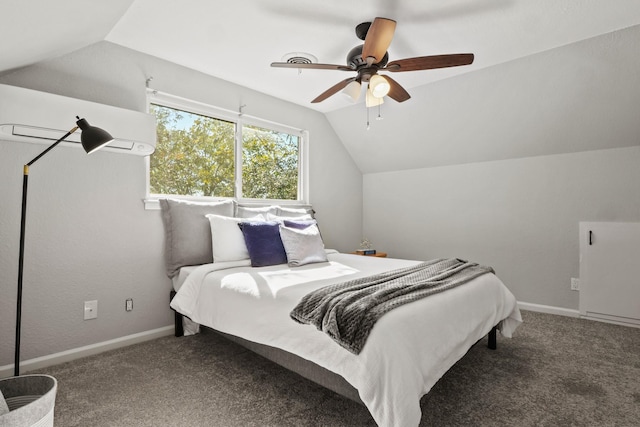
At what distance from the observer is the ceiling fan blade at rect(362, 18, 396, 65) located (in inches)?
73.7

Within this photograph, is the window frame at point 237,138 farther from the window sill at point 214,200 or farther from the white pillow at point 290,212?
the white pillow at point 290,212

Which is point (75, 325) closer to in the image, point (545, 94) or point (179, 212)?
point (179, 212)

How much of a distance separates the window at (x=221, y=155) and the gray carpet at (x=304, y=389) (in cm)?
144

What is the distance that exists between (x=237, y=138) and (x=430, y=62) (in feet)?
6.96

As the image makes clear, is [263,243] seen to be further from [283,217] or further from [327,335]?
[327,335]

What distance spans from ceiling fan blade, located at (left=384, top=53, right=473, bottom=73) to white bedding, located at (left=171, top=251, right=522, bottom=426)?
1437 millimetres

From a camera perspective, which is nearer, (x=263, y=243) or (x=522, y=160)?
(x=263, y=243)

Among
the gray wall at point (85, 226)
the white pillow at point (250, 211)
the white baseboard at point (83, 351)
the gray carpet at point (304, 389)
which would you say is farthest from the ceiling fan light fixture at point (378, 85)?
the white baseboard at point (83, 351)

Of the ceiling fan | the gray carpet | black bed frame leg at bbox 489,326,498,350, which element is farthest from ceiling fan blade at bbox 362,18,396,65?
black bed frame leg at bbox 489,326,498,350

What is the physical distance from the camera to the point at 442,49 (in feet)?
9.02

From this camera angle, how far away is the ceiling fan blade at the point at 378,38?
1873 millimetres

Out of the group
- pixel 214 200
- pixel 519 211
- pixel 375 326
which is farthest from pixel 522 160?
pixel 214 200

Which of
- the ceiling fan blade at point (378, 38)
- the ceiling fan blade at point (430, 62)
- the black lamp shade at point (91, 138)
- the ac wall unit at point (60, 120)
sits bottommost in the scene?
the black lamp shade at point (91, 138)

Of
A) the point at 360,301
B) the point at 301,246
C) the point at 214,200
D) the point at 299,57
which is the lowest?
the point at 360,301
